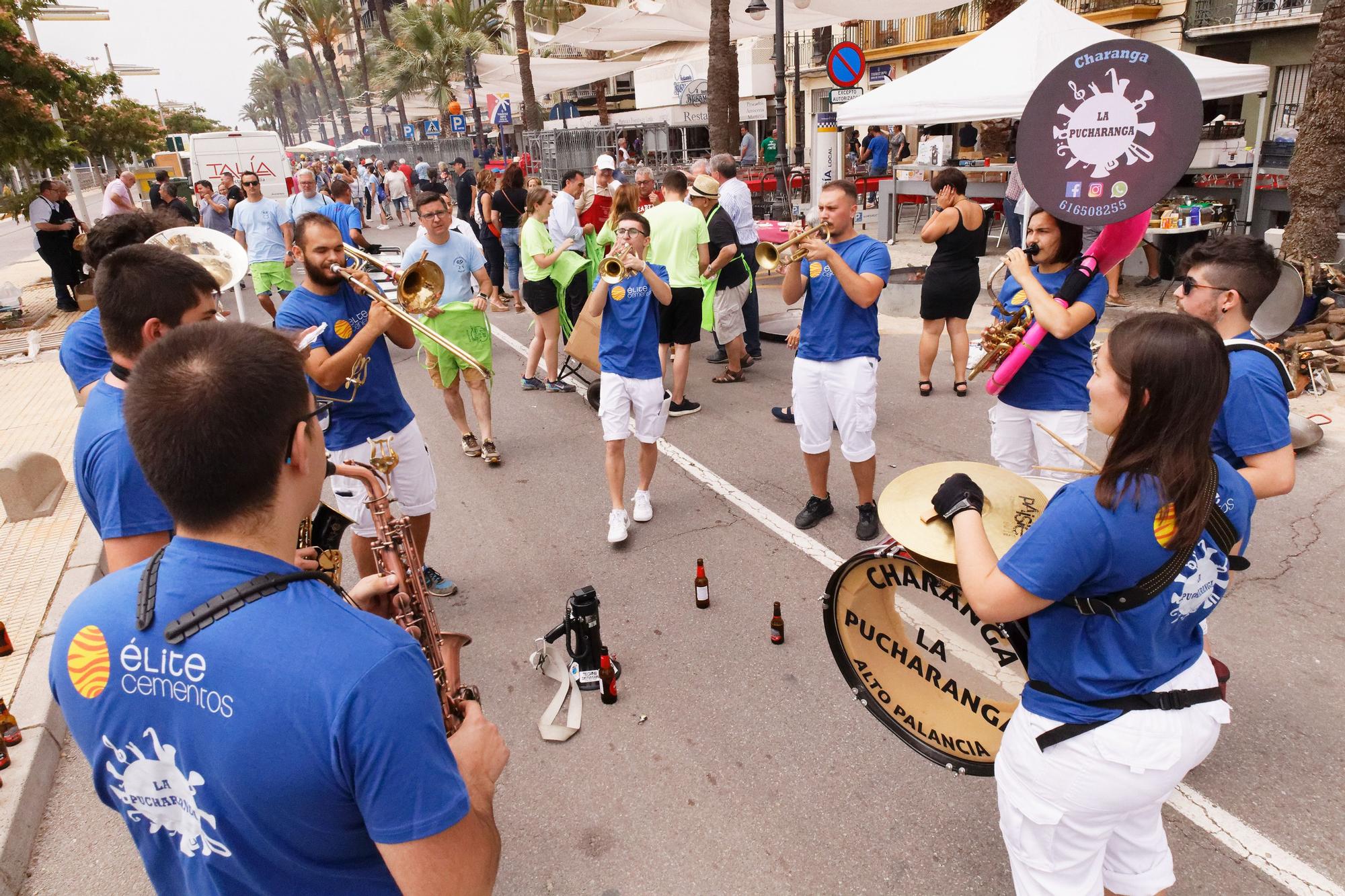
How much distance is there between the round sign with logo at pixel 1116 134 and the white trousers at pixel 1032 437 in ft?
3.19

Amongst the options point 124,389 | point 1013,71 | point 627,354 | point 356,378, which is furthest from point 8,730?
point 1013,71

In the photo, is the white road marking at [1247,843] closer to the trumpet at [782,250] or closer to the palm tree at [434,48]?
the trumpet at [782,250]

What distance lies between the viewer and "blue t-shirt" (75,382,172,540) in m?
2.46

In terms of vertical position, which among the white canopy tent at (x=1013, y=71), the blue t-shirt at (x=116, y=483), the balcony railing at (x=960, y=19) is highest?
the balcony railing at (x=960, y=19)

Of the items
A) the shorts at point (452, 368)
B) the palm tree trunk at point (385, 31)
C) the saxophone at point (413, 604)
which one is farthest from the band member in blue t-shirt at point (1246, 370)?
the palm tree trunk at point (385, 31)

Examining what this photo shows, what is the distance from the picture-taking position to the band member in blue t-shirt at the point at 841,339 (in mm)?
4965

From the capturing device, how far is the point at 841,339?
16.7 feet

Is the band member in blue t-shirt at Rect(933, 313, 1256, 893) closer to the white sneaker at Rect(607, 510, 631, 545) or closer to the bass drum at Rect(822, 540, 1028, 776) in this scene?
the bass drum at Rect(822, 540, 1028, 776)

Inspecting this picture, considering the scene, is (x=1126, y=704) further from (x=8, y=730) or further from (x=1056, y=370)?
(x=8, y=730)

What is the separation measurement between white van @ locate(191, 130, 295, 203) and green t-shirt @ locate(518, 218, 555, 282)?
1642 centimetres

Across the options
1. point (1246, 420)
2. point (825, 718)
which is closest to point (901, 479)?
point (1246, 420)

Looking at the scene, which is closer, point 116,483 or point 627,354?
point 116,483

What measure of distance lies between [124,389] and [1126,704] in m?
2.64

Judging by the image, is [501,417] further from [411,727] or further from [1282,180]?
[1282,180]
